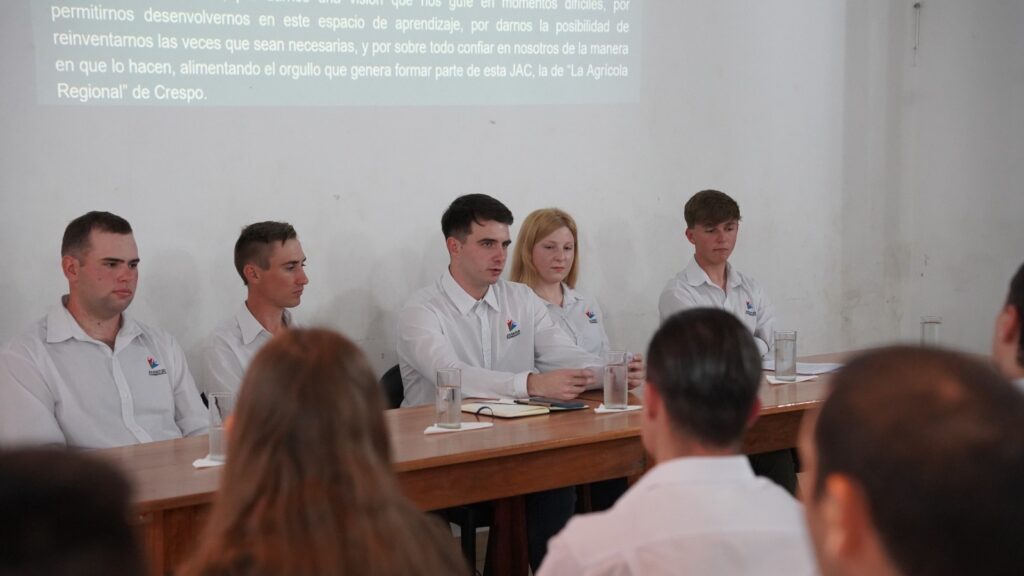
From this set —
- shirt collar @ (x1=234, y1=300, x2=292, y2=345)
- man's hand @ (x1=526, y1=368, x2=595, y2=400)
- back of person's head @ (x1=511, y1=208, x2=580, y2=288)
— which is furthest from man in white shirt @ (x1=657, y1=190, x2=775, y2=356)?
shirt collar @ (x1=234, y1=300, x2=292, y2=345)

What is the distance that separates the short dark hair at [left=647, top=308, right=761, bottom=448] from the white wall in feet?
9.20

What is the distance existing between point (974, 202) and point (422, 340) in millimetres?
3419

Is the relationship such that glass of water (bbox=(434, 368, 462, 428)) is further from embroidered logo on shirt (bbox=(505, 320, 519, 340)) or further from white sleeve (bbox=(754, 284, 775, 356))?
white sleeve (bbox=(754, 284, 775, 356))

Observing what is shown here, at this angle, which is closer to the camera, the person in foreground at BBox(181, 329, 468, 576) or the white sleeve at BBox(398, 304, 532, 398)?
the person in foreground at BBox(181, 329, 468, 576)

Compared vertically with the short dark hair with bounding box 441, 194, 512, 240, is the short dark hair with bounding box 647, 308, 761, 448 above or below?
below

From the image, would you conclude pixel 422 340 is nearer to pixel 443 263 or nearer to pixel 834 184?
pixel 443 263

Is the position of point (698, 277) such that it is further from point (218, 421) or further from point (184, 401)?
point (218, 421)

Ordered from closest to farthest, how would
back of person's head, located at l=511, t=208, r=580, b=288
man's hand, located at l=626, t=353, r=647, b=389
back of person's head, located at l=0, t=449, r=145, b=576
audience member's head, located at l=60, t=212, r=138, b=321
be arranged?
back of person's head, located at l=0, t=449, r=145, b=576
audience member's head, located at l=60, t=212, r=138, b=321
man's hand, located at l=626, t=353, r=647, b=389
back of person's head, located at l=511, t=208, r=580, b=288

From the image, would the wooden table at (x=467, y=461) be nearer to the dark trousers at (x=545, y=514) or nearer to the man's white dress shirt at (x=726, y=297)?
the dark trousers at (x=545, y=514)

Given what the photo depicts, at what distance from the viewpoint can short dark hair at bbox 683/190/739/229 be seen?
4.52m

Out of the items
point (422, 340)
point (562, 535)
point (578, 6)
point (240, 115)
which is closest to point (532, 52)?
point (578, 6)

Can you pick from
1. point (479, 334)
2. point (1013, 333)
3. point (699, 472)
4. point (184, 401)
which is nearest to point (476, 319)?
point (479, 334)

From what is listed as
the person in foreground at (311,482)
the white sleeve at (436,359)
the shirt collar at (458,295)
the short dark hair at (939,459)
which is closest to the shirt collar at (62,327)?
the white sleeve at (436,359)

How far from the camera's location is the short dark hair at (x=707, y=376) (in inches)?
68.1
